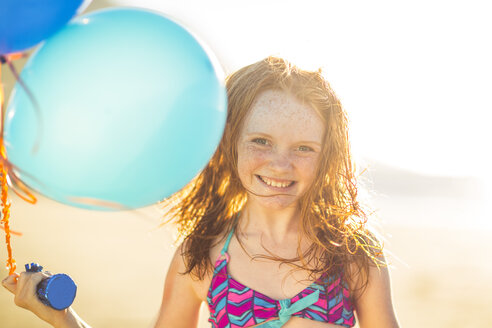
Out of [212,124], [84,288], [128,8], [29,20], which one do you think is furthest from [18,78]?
[84,288]

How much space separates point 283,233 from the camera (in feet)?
7.11

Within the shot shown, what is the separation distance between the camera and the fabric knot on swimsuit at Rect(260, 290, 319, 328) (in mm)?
1974

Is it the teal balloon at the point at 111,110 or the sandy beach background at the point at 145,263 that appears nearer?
the teal balloon at the point at 111,110

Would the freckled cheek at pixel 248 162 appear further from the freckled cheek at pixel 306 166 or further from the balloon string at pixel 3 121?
the balloon string at pixel 3 121

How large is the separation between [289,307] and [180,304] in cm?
45

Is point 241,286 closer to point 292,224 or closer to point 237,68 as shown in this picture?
point 292,224

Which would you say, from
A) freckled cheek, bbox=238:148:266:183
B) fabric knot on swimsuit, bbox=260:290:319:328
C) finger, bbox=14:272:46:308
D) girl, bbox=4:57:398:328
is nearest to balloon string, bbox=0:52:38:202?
finger, bbox=14:272:46:308

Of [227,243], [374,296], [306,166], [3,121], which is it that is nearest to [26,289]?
[3,121]

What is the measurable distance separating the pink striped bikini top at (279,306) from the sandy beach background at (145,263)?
70 centimetres

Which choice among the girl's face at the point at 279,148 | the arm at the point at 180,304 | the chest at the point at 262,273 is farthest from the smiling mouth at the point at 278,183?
the arm at the point at 180,304

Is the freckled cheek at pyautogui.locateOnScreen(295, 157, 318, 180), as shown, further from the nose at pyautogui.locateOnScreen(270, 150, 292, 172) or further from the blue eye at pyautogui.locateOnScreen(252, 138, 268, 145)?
the blue eye at pyautogui.locateOnScreen(252, 138, 268, 145)

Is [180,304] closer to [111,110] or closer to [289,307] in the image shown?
[289,307]

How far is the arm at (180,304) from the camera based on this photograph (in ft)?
7.18

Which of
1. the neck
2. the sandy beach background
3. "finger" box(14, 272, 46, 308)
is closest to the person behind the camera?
"finger" box(14, 272, 46, 308)
